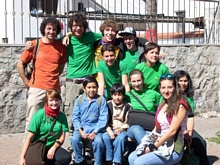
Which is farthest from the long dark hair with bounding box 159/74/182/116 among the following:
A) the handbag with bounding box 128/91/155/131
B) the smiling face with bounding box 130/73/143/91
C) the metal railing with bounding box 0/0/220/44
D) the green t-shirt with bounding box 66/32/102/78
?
the metal railing with bounding box 0/0/220/44

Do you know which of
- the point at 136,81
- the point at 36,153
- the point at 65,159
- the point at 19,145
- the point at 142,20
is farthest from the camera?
the point at 142,20

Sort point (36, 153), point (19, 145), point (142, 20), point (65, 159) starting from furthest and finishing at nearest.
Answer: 1. point (142, 20)
2. point (19, 145)
3. point (65, 159)
4. point (36, 153)

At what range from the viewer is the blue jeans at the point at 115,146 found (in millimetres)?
6117

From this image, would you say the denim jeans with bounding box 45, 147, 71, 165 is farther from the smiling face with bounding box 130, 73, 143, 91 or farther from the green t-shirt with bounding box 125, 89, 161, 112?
the smiling face with bounding box 130, 73, 143, 91

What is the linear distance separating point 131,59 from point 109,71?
0.36 m

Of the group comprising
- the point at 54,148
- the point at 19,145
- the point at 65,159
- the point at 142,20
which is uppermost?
the point at 142,20

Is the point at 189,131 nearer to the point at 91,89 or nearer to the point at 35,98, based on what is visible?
the point at 91,89

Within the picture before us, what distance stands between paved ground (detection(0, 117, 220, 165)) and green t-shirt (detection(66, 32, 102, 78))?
4.73ft

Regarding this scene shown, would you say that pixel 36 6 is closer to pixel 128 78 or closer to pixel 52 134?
pixel 128 78

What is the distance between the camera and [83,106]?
20.9ft

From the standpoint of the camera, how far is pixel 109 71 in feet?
21.9

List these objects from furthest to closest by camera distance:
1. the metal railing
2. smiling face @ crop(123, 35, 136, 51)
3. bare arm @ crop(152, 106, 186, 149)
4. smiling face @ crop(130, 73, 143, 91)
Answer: the metal railing < smiling face @ crop(123, 35, 136, 51) < smiling face @ crop(130, 73, 143, 91) < bare arm @ crop(152, 106, 186, 149)

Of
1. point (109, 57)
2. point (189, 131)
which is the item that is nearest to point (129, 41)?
point (109, 57)

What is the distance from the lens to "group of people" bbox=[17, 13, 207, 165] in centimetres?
555
